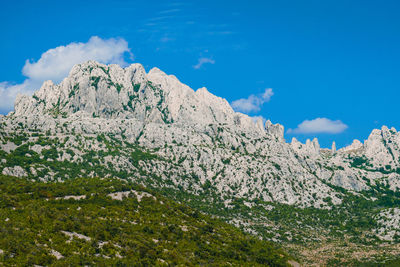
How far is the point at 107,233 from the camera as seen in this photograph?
72.8 meters

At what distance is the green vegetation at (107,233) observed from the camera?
190ft

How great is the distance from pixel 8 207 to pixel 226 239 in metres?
59.2

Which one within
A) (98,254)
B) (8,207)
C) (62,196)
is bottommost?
(98,254)

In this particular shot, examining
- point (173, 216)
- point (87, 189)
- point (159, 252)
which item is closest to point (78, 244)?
point (159, 252)

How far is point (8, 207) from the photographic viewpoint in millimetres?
79812

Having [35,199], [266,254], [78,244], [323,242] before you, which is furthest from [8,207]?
[323,242]

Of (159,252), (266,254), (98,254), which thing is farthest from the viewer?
(266,254)

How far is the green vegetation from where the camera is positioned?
58.0m

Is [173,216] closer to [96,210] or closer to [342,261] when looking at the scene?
[96,210]

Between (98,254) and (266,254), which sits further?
(266,254)

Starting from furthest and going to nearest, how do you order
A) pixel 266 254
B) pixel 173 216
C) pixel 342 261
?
pixel 342 261 < pixel 173 216 < pixel 266 254

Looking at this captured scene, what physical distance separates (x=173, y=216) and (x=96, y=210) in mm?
26484

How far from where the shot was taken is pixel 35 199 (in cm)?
9456

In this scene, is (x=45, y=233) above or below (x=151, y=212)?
below
